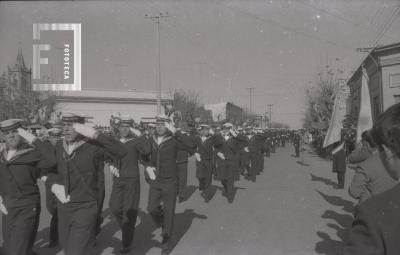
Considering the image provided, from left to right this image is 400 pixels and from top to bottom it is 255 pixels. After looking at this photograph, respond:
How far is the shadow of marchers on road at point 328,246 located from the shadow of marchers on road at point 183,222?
2.15 m

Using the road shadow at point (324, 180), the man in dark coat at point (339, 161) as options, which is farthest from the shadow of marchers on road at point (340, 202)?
the road shadow at point (324, 180)

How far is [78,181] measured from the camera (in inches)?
178

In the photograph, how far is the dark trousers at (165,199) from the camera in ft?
21.0

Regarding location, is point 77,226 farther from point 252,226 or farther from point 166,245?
point 252,226

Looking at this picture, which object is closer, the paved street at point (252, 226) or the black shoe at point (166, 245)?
the black shoe at point (166, 245)

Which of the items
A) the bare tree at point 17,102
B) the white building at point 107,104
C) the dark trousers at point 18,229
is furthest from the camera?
the white building at point 107,104

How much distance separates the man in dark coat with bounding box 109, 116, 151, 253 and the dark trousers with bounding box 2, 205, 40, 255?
1.59 metres

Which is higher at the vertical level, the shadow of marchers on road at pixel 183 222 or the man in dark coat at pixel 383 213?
the man in dark coat at pixel 383 213

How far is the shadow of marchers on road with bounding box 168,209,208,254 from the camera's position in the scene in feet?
23.3

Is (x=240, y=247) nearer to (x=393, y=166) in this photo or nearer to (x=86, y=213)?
(x=86, y=213)

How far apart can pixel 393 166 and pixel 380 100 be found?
32237mm

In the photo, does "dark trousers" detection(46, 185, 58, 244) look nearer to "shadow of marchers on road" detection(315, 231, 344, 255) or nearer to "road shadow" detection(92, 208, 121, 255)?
"road shadow" detection(92, 208, 121, 255)

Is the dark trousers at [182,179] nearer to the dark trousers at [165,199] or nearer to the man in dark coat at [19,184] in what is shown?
the dark trousers at [165,199]

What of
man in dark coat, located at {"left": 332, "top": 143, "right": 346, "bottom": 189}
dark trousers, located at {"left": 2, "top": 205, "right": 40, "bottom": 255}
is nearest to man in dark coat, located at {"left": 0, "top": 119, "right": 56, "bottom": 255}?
dark trousers, located at {"left": 2, "top": 205, "right": 40, "bottom": 255}
